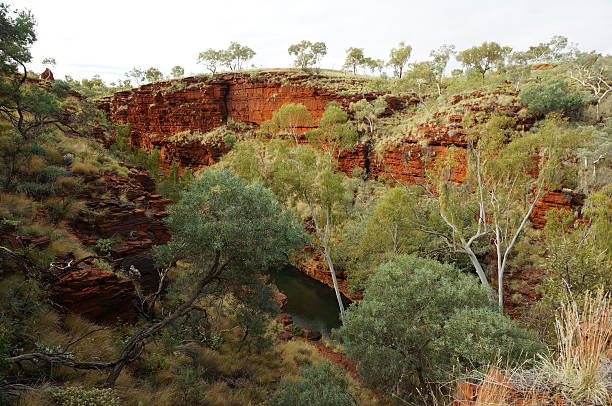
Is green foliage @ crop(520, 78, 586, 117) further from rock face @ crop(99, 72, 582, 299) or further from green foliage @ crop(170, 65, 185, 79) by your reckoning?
green foliage @ crop(170, 65, 185, 79)

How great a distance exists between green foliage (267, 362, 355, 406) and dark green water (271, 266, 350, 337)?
10130mm

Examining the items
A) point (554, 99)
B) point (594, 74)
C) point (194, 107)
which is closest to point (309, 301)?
point (554, 99)

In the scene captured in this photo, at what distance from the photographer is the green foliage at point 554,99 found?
67.8 ft

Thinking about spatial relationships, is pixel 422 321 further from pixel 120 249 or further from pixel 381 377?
pixel 120 249

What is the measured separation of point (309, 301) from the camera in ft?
72.3

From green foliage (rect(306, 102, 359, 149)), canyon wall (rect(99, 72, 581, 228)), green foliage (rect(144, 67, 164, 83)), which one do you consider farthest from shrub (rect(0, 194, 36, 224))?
green foliage (rect(144, 67, 164, 83))

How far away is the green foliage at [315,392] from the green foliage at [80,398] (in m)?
3.79

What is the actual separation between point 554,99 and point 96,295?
91.2 feet

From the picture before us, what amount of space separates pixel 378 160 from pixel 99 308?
1074 inches

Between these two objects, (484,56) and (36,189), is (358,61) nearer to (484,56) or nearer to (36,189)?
(484,56)

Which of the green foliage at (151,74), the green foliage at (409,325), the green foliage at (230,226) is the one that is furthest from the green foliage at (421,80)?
the green foliage at (151,74)

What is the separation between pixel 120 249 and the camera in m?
8.77

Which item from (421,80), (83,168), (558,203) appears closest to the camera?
(83,168)

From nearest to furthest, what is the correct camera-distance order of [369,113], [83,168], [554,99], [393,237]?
1. [83,168]
2. [393,237]
3. [554,99]
4. [369,113]
